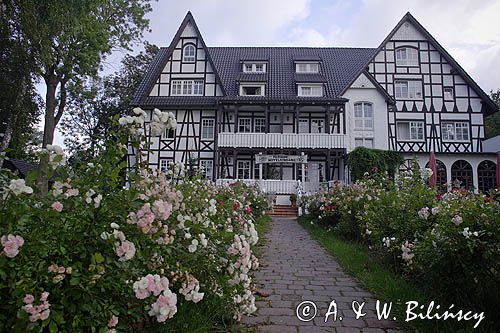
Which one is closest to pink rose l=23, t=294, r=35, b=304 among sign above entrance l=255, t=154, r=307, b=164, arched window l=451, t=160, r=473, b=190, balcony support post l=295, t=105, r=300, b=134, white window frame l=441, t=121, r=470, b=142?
sign above entrance l=255, t=154, r=307, b=164

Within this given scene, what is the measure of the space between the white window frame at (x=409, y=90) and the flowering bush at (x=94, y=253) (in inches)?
855

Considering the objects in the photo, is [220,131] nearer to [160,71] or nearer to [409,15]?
[160,71]

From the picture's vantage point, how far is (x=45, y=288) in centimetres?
170

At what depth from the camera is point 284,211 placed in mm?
16719

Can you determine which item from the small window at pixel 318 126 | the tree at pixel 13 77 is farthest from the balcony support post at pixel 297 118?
the tree at pixel 13 77

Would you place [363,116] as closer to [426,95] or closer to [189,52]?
[426,95]

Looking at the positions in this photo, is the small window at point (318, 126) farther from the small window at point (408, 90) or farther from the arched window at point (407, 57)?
the arched window at point (407, 57)

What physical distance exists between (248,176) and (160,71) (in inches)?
332

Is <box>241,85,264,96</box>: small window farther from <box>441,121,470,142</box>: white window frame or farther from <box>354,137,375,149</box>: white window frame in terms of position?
<box>441,121,470,142</box>: white window frame

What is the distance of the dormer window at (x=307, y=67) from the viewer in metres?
23.2

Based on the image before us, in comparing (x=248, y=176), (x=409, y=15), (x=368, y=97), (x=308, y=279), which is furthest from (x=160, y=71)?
(x=308, y=279)

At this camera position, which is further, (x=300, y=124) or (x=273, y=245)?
(x=300, y=124)

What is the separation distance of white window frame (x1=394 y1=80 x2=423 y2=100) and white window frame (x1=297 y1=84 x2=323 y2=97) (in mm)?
4591

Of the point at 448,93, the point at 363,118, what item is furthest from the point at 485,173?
the point at 363,118
